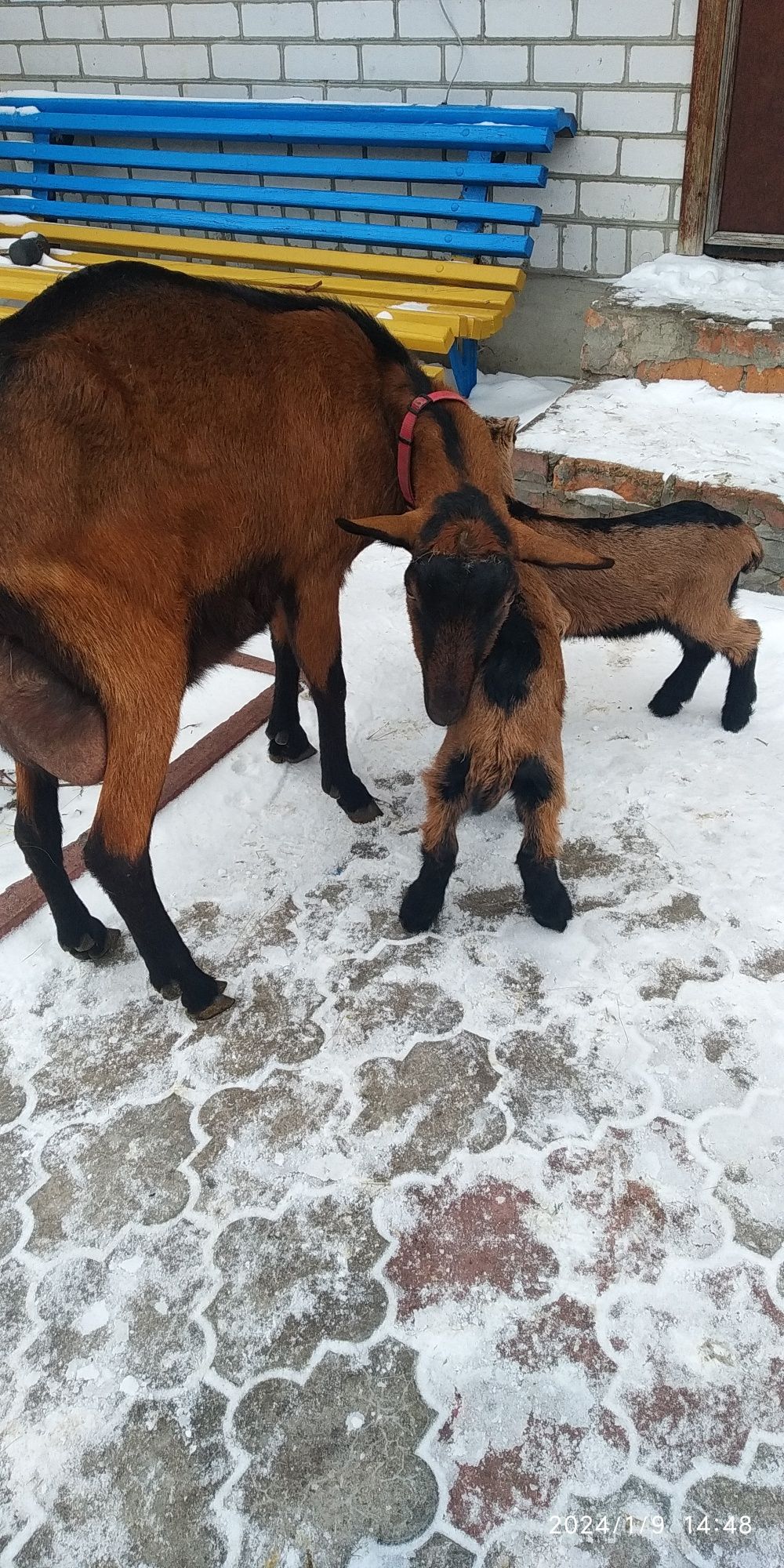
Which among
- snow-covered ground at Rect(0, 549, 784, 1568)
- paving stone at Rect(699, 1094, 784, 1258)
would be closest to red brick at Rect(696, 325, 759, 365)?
snow-covered ground at Rect(0, 549, 784, 1568)

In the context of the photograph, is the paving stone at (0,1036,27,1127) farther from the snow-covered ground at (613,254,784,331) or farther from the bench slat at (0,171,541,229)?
the bench slat at (0,171,541,229)

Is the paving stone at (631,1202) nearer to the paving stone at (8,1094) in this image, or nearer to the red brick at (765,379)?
the paving stone at (8,1094)

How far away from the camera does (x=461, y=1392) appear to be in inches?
79.5

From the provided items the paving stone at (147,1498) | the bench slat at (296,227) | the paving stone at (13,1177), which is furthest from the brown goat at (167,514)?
the bench slat at (296,227)

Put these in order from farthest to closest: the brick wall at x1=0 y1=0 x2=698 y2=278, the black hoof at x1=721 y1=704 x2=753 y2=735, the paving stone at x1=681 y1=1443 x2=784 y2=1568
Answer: the brick wall at x1=0 y1=0 x2=698 y2=278, the black hoof at x1=721 y1=704 x2=753 y2=735, the paving stone at x1=681 y1=1443 x2=784 y2=1568

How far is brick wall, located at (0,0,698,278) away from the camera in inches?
238

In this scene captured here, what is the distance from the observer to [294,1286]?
2.24 meters

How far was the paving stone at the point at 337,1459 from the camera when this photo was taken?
72.5 inches

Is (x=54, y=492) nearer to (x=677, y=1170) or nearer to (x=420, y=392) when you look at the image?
(x=420, y=392)

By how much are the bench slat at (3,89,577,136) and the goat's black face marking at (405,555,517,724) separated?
5.04m

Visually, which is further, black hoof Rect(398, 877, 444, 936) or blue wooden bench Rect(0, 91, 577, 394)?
blue wooden bench Rect(0, 91, 577, 394)

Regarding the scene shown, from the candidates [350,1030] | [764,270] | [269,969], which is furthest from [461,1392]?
[764,270]

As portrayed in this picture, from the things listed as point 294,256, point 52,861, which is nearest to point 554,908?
point 52,861

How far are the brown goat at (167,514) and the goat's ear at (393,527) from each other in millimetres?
11
